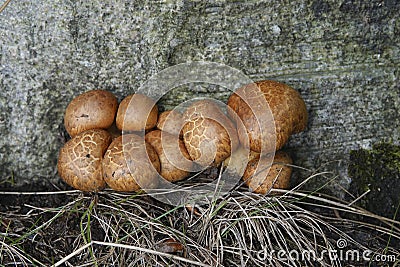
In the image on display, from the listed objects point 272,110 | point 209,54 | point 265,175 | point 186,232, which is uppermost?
point 209,54

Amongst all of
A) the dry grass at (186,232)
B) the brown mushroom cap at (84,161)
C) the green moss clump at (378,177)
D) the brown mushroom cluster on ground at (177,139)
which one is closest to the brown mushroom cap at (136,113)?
the brown mushroom cluster on ground at (177,139)

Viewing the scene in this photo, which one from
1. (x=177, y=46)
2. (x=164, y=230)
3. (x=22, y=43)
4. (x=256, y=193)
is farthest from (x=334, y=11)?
(x=22, y=43)

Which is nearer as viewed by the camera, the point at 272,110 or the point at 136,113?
the point at 272,110

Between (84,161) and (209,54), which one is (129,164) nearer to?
(84,161)

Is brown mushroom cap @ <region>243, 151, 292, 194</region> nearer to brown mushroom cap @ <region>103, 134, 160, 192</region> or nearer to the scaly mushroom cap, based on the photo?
the scaly mushroom cap

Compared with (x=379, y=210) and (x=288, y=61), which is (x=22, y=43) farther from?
(x=379, y=210)

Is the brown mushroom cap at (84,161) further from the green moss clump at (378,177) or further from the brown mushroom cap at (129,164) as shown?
the green moss clump at (378,177)

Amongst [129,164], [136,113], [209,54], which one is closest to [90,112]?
[136,113]
